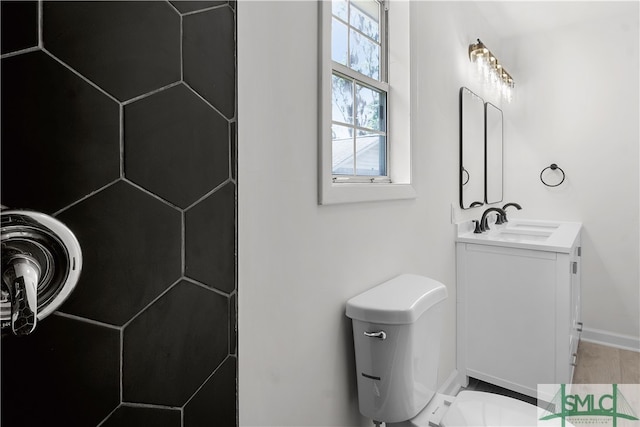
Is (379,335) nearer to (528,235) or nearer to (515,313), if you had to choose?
(515,313)

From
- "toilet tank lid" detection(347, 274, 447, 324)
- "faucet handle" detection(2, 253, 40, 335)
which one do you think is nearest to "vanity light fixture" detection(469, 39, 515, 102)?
"toilet tank lid" detection(347, 274, 447, 324)

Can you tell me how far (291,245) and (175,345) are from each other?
1.34 ft

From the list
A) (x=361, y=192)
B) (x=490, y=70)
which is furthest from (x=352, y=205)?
(x=490, y=70)

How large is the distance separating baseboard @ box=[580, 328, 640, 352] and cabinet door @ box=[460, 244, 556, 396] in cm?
132

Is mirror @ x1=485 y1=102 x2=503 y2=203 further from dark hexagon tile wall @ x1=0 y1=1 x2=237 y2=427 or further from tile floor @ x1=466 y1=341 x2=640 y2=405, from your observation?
dark hexagon tile wall @ x1=0 y1=1 x2=237 y2=427

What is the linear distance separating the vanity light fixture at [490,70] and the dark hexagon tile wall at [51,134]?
7.56 feet

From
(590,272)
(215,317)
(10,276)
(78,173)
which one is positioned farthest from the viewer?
(590,272)

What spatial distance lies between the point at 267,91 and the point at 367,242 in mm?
679

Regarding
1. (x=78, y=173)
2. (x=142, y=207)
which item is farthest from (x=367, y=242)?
(x=78, y=173)

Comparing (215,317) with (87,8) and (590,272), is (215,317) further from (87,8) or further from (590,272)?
(590,272)

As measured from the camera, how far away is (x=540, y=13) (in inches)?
108

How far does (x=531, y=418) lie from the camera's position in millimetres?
1234

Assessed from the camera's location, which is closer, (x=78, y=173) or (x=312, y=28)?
(x=78, y=173)

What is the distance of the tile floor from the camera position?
2.22 m
